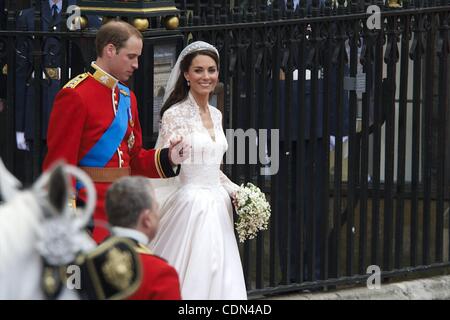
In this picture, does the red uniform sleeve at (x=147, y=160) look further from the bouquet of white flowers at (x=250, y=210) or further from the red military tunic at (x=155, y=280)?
the red military tunic at (x=155, y=280)

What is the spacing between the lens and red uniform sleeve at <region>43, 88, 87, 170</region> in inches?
293

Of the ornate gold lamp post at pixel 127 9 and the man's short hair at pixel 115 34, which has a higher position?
the ornate gold lamp post at pixel 127 9

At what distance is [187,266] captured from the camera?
26.6ft

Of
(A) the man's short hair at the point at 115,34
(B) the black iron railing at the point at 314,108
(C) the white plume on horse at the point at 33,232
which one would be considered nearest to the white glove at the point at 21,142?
(B) the black iron railing at the point at 314,108

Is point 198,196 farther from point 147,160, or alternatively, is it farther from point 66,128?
point 66,128

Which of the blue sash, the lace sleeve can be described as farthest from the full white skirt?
the blue sash

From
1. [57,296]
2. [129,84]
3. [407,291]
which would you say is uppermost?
[129,84]

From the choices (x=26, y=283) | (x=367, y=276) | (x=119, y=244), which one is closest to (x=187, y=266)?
(x=367, y=276)

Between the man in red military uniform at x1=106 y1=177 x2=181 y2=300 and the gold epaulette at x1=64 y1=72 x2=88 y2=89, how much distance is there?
2.02 metres

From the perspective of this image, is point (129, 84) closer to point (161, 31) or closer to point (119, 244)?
point (161, 31)

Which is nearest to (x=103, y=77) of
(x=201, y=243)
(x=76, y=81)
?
(x=76, y=81)

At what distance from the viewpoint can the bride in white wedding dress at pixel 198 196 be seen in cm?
811

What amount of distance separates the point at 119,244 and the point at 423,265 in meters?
4.90

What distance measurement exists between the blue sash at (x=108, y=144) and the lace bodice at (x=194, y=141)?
511mm
